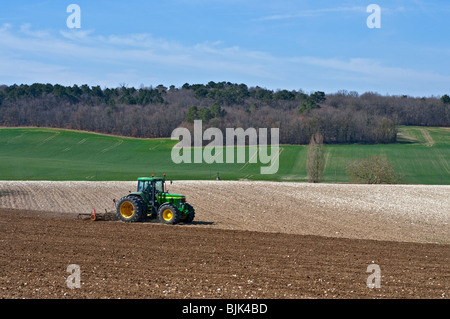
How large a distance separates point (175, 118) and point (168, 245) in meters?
91.8

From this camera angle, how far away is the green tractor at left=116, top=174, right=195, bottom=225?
2366 centimetres

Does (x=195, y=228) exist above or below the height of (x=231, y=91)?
below

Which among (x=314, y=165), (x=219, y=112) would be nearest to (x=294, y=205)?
(x=314, y=165)

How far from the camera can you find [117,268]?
14.6 metres

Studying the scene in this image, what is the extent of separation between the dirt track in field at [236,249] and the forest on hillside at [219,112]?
6070cm

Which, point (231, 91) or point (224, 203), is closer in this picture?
point (224, 203)

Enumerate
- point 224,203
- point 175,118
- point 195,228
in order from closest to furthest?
point 195,228 < point 224,203 < point 175,118

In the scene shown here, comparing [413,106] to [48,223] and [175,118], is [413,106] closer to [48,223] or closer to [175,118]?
[175,118]

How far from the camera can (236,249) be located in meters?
17.9

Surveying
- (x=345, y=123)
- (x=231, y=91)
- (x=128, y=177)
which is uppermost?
(x=231, y=91)

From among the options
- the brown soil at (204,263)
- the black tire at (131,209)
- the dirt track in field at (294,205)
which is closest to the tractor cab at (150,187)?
the black tire at (131,209)

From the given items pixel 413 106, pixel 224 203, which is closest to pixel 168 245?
pixel 224 203

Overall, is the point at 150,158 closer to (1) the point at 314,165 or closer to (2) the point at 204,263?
(1) the point at 314,165

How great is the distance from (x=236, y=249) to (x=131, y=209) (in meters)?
7.81
